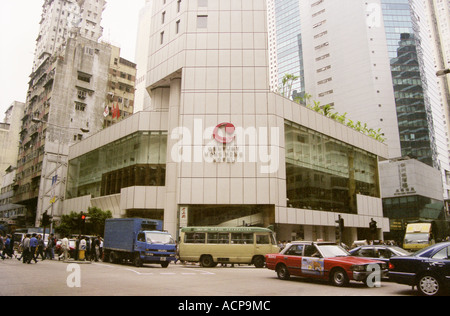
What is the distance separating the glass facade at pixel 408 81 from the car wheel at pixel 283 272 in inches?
2885

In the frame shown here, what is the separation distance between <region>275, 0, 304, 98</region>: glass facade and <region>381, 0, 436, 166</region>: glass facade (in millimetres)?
26056

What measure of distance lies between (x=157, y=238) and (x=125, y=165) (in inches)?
762

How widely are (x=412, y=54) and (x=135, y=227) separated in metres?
83.9

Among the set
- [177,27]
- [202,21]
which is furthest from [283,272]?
[177,27]

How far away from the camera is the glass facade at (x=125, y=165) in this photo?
34.7 meters

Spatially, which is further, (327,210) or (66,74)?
(66,74)

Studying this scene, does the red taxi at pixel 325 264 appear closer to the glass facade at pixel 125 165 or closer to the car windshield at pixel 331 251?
the car windshield at pixel 331 251

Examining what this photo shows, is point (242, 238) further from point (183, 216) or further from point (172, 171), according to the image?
point (172, 171)

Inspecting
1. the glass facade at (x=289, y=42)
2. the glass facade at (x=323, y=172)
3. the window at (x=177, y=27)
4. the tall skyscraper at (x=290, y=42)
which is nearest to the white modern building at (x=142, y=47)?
the tall skyscraper at (x=290, y=42)

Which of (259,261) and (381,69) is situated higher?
(381,69)

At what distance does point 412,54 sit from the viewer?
80.6 m

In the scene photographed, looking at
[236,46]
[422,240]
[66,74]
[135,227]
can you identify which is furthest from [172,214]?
[66,74]

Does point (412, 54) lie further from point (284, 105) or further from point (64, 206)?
point (64, 206)

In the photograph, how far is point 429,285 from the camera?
30.9 feet
